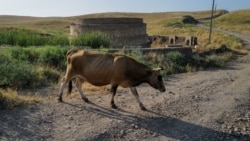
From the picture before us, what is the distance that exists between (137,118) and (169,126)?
79cm

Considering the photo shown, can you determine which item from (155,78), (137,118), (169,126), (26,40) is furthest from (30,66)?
(26,40)

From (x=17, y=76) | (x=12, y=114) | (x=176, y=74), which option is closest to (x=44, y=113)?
(x=12, y=114)

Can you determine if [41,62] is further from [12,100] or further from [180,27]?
[180,27]

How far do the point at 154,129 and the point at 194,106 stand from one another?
2.69 meters

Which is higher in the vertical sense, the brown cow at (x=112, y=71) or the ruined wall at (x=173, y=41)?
the brown cow at (x=112, y=71)

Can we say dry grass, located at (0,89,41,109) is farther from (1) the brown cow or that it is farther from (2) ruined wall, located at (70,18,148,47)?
(2) ruined wall, located at (70,18,148,47)

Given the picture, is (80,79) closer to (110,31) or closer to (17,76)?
(17,76)

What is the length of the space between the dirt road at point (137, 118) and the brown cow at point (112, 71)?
68 centimetres

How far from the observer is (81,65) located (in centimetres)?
1123

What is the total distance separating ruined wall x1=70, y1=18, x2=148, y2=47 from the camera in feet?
94.6

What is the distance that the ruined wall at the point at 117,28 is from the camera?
28.8 metres

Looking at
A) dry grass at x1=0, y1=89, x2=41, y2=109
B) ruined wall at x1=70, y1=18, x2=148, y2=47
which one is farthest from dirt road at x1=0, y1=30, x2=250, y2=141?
ruined wall at x1=70, y1=18, x2=148, y2=47

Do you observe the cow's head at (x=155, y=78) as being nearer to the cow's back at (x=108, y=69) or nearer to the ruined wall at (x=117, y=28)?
the cow's back at (x=108, y=69)

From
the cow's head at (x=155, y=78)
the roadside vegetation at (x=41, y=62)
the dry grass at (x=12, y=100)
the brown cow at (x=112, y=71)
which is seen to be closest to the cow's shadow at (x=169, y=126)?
the brown cow at (x=112, y=71)
